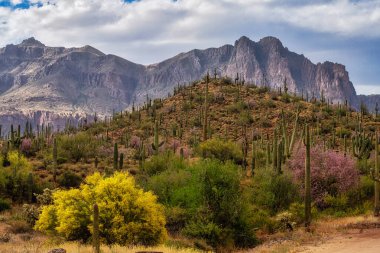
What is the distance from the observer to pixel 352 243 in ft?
72.2

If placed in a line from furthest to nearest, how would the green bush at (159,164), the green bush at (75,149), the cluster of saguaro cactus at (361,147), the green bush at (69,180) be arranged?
the green bush at (75,149), the green bush at (69,180), the cluster of saguaro cactus at (361,147), the green bush at (159,164)

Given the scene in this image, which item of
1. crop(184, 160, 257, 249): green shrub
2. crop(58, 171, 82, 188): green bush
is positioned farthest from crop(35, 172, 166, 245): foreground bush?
crop(58, 171, 82, 188): green bush

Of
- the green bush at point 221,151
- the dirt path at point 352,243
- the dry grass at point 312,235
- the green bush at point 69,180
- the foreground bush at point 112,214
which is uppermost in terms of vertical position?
the green bush at point 221,151

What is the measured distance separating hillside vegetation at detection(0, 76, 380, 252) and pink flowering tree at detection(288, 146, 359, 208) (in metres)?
0.07

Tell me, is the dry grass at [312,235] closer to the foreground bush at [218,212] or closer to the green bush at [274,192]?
the foreground bush at [218,212]

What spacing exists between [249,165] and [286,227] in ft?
58.0

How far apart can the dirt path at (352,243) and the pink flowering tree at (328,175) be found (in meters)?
7.97

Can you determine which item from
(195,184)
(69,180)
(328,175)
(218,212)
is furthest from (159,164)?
(218,212)

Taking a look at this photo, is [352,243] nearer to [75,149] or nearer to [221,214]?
[221,214]

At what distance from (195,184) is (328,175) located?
11.6 m

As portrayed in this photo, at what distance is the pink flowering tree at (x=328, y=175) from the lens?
33281 millimetres

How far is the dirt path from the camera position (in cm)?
2012

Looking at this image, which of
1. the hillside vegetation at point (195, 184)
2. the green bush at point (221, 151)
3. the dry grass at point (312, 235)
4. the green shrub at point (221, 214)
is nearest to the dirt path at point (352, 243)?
the dry grass at point (312, 235)

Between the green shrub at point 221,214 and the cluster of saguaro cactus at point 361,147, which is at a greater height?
the cluster of saguaro cactus at point 361,147
